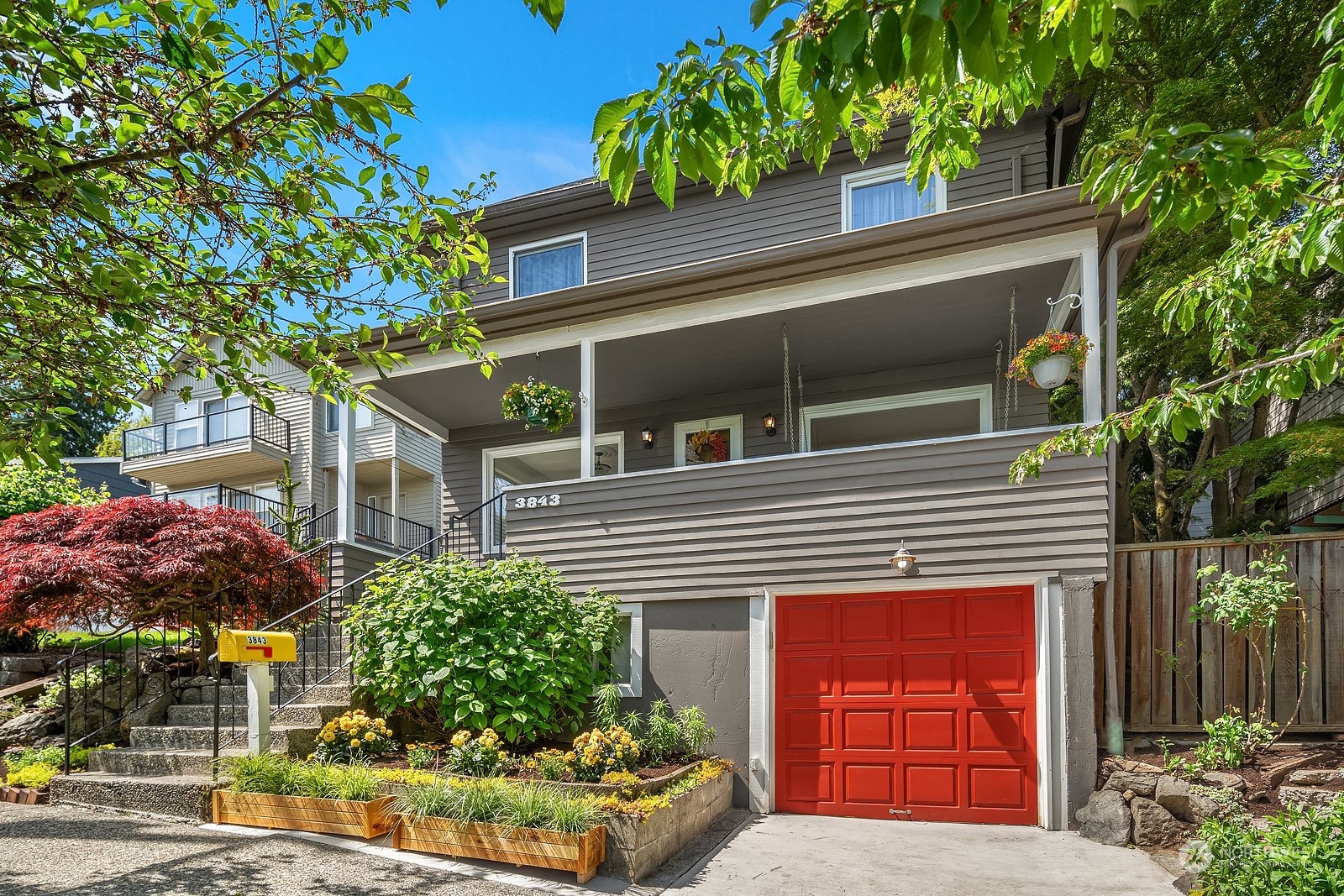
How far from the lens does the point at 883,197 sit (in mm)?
10375

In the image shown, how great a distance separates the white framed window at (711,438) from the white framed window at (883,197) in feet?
9.55

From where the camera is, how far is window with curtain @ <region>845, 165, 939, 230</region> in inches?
399

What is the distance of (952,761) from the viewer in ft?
22.6

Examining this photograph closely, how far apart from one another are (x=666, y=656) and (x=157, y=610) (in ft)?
17.9

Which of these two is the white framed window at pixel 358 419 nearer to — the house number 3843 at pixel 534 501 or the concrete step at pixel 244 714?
the house number 3843 at pixel 534 501

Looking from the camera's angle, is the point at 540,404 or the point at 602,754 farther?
the point at 540,404

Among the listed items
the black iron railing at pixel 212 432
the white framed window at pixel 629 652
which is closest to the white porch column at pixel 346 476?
the white framed window at pixel 629 652

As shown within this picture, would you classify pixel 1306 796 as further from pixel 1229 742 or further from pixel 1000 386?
pixel 1000 386

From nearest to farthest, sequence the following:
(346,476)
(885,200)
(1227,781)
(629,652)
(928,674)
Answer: (1227,781)
(928,674)
(629,652)
(346,476)
(885,200)

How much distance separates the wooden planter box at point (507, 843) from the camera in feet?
16.5

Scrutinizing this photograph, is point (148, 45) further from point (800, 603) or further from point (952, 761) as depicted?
point (952, 761)

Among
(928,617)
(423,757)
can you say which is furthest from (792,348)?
(423,757)

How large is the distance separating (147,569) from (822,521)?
6.63m

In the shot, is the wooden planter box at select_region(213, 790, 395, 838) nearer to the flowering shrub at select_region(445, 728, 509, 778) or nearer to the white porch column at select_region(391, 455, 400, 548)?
the flowering shrub at select_region(445, 728, 509, 778)
